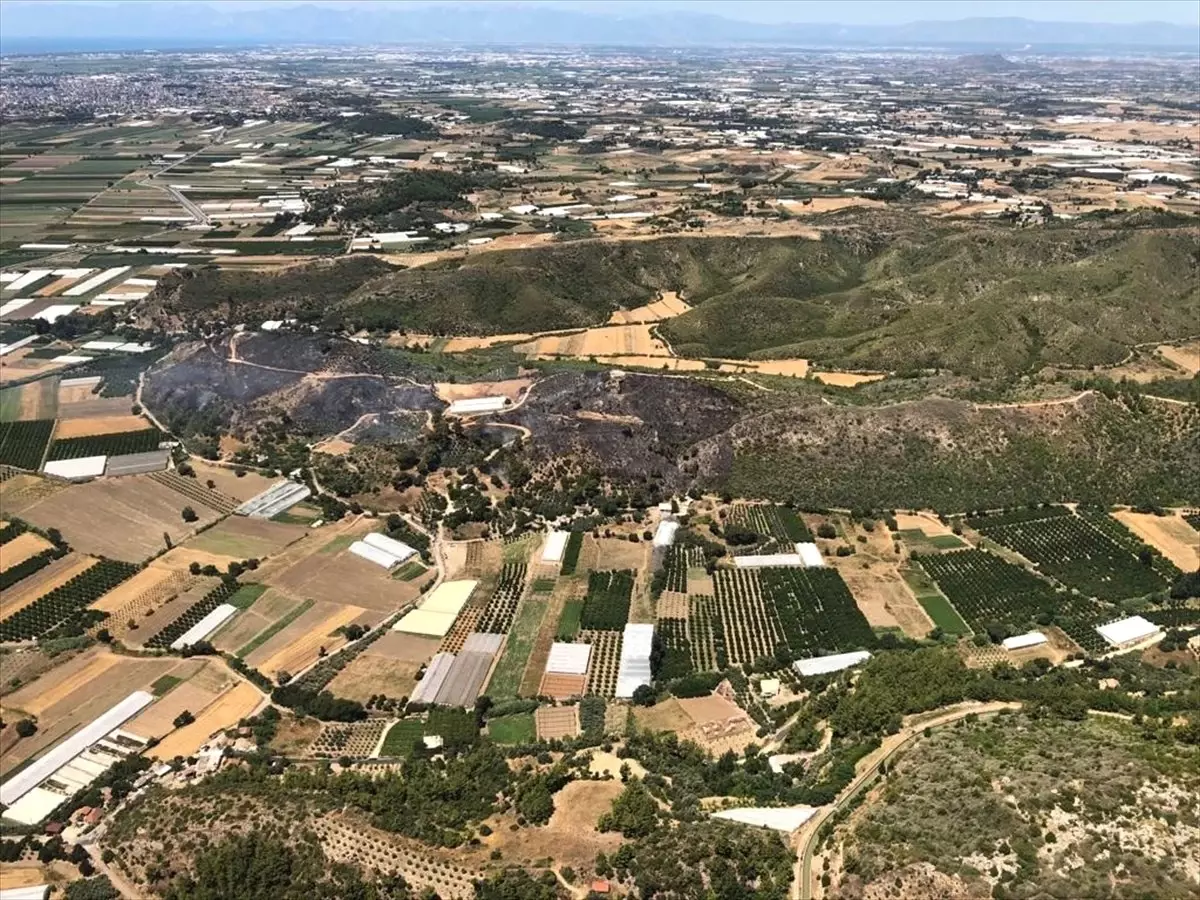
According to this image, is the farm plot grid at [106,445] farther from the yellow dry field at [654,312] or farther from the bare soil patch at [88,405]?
the yellow dry field at [654,312]

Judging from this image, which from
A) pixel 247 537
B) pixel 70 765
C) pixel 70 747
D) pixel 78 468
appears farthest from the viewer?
pixel 78 468

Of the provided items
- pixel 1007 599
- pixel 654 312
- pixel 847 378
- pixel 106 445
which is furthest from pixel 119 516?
pixel 847 378

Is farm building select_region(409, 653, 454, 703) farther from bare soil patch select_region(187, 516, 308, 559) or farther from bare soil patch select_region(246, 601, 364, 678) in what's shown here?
bare soil patch select_region(187, 516, 308, 559)

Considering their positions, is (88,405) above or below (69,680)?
above

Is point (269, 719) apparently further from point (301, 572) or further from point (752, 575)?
point (752, 575)

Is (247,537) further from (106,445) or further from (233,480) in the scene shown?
(106,445)
